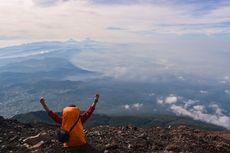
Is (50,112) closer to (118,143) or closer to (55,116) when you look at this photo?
(55,116)

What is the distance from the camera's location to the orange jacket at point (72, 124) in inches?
495

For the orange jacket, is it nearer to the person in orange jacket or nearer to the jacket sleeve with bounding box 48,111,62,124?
the person in orange jacket

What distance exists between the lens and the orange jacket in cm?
1257

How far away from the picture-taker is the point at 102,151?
13.7 m

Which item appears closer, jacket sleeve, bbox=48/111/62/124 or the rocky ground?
jacket sleeve, bbox=48/111/62/124

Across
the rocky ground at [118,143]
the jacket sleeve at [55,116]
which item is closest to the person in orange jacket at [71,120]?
the jacket sleeve at [55,116]

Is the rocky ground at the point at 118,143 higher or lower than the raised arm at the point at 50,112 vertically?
lower

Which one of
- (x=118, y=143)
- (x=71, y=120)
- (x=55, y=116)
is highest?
(x=55, y=116)

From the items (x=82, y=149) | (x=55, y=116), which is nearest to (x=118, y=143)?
(x=82, y=149)

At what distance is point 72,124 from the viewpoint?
12.7 meters

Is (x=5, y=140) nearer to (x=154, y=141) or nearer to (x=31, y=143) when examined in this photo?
(x=31, y=143)

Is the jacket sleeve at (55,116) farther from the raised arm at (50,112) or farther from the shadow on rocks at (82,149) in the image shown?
the shadow on rocks at (82,149)

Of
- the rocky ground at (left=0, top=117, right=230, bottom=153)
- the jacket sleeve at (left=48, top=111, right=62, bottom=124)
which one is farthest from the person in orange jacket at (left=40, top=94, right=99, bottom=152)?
the rocky ground at (left=0, top=117, right=230, bottom=153)

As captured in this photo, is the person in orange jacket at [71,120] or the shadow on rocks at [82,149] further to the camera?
the shadow on rocks at [82,149]
